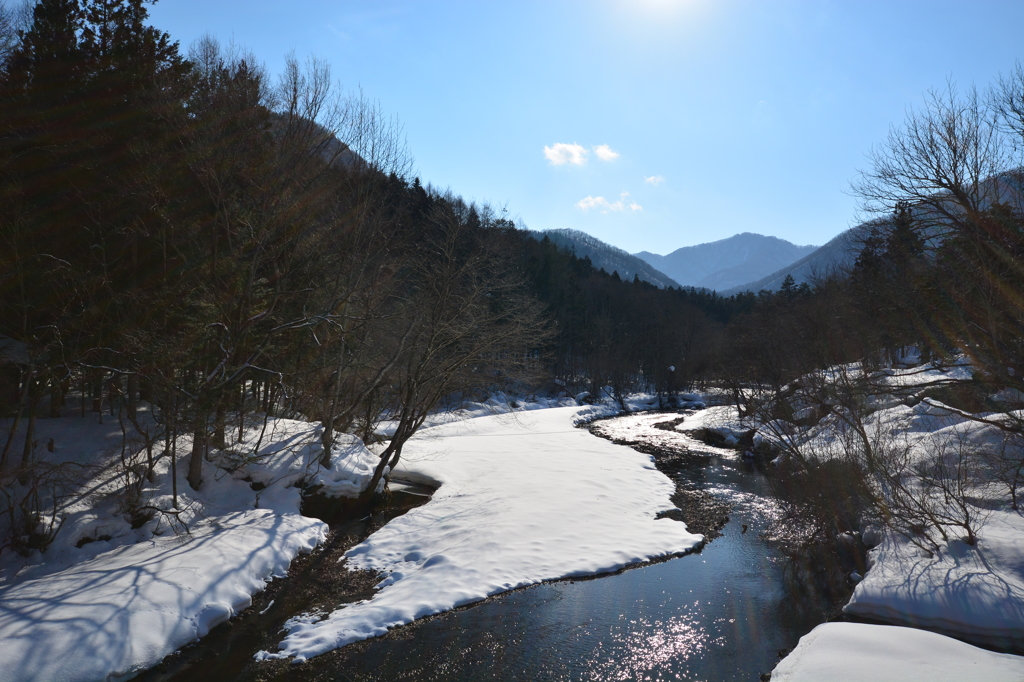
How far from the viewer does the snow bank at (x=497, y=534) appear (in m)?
8.59

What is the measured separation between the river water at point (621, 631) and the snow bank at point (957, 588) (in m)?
1.02

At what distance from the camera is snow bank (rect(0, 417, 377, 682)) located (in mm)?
6383

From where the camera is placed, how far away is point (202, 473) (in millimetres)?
11992

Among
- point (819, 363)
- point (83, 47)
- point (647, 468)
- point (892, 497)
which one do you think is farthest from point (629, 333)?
point (83, 47)

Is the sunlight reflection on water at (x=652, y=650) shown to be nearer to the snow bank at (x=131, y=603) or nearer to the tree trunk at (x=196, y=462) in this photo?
the snow bank at (x=131, y=603)

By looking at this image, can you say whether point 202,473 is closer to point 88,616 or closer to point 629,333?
point 88,616

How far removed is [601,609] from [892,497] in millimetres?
6493

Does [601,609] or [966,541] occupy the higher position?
[966,541]

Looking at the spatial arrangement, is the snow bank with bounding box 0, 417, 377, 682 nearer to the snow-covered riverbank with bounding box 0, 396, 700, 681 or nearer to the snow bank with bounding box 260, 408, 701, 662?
the snow-covered riverbank with bounding box 0, 396, 700, 681

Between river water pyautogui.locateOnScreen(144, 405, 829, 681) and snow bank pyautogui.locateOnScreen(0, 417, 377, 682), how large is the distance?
3.67ft

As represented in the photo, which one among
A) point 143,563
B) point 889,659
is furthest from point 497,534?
point 889,659

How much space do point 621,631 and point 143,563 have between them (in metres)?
7.74

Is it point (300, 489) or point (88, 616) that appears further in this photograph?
point (300, 489)

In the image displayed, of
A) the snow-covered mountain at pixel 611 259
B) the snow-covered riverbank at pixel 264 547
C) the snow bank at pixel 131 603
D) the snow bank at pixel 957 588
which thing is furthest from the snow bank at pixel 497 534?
the snow-covered mountain at pixel 611 259
